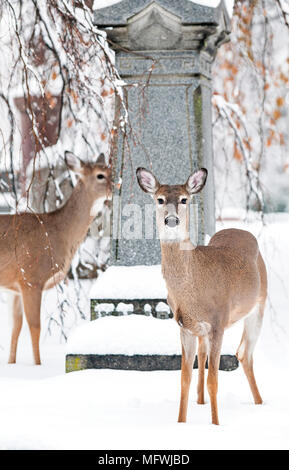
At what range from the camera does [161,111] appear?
6.15 meters

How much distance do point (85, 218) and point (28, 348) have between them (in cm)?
171

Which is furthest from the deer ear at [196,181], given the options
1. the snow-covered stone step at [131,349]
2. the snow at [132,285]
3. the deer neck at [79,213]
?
the deer neck at [79,213]

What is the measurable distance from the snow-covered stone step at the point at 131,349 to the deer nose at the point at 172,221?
1742mm

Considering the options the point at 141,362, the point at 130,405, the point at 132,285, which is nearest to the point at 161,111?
the point at 132,285

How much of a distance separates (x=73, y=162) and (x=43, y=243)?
71cm

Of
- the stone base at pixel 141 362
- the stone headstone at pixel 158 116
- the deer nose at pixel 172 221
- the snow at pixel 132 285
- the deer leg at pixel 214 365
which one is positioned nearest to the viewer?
the deer nose at pixel 172 221

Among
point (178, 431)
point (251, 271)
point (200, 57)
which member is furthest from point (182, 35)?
point (178, 431)

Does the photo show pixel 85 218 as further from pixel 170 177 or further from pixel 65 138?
pixel 65 138

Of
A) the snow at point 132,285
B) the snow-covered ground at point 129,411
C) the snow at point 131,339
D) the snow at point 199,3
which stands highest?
the snow at point 199,3

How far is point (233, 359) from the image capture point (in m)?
5.53

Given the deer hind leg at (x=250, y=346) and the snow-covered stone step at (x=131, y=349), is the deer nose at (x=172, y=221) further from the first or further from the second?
the snow-covered stone step at (x=131, y=349)

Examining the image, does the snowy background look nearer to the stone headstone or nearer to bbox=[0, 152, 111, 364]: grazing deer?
the stone headstone

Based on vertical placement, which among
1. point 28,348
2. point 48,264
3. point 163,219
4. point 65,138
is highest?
point 65,138

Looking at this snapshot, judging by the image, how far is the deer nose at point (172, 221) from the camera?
157 inches
